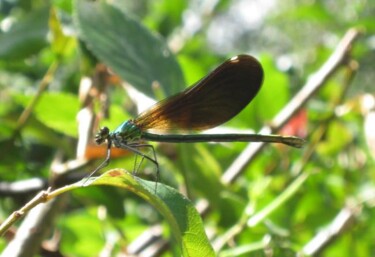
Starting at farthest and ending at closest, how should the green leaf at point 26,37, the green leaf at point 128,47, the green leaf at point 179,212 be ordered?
the green leaf at point 26,37 < the green leaf at point 128,47 < the green leaf at point 179,212

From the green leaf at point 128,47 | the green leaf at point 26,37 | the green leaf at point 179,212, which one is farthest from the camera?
the green leaf at point 26,37

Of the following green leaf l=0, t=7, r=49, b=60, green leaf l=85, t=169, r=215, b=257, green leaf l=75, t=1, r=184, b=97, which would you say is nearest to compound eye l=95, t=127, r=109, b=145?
green leaf l=75, t=1, r=184, b=97

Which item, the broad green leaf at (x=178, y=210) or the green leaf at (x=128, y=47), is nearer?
the broad green leaf at (x=178, y=210)

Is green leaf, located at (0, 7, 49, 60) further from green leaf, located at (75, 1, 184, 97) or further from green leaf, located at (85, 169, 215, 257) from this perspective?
green leaf, located at (85, 169, 215, 257)

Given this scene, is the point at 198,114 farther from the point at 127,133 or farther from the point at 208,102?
the point at 127,133

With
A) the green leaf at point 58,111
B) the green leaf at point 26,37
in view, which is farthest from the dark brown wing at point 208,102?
the green leaf at point 26,37

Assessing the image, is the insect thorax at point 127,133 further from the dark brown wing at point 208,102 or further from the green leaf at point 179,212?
the green leaf at point 179,212

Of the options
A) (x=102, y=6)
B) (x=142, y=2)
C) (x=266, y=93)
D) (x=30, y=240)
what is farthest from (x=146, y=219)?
(x=142, y=2)

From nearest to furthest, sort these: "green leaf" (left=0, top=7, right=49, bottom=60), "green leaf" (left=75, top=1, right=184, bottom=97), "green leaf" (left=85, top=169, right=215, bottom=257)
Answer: "green leaf" (left=85, top=169, right=215, bottom=257)
"green leaf" (left=75, top=1, right=184, bottom=97)
"green leaf" (left=0, top=7, right=49, bottom=60)

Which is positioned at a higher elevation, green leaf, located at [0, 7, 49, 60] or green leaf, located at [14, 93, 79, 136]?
green leaf, located at [0, 7, 49, 60]
